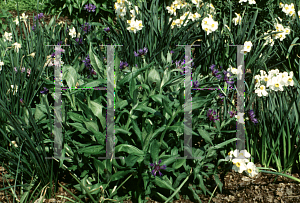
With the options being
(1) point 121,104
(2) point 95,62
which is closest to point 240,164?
(1) point 121,104

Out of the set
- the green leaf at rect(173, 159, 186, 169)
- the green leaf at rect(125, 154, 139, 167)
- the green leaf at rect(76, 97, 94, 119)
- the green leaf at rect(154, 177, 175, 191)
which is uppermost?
the green leaf at rect(76, 97, 94, 119)

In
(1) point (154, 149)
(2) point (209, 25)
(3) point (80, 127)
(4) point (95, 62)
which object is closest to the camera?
(1) point (154, 149)

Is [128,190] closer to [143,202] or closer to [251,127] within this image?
[143,202]

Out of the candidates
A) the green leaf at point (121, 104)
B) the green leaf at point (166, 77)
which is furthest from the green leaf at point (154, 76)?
the green leaf at point (121, 104)

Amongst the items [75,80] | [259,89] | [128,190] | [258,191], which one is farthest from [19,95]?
[258,191]

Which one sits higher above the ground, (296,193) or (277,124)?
(277,124)

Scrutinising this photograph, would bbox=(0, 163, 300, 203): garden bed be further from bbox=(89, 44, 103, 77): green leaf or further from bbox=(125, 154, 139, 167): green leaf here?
bbox=(89, 44, 103, 77): green leaf

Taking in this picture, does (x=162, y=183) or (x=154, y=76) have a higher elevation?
(x=154, y=76)

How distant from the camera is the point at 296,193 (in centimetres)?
173

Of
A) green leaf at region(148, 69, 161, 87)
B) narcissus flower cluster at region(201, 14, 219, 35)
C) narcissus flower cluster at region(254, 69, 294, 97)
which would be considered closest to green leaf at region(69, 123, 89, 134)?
green leaf at region(148, 69, 161, 87)

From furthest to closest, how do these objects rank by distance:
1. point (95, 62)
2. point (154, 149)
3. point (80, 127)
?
point (95, 62)
point (80, 127)
point (154, 149)

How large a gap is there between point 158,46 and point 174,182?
1.16 metres

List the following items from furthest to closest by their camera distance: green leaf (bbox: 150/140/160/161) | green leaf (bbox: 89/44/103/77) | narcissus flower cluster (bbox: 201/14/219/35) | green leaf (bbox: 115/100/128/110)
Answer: narcissus flower cluster (bbox: 201/14/219/35)
green leaf (bbox: 89/44/103/77)
green leaf (bbox: 115/100/128/110)
green leaf (bbox: 150/140/160/161)

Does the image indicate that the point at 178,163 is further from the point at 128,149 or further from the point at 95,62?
the point at 95,62
